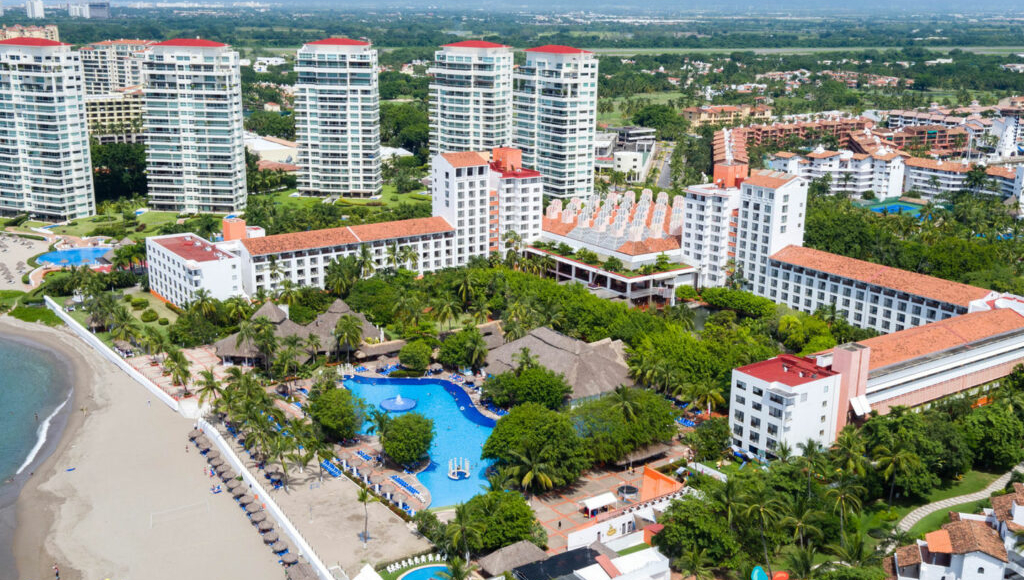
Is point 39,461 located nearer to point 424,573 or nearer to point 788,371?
point 424,573

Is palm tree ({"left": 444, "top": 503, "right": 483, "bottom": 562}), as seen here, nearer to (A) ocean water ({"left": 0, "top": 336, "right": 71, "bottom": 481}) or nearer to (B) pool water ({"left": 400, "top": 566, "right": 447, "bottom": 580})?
(B) pool water ({"left": 400, "top": 566, "right": 447, "bottom": 580})

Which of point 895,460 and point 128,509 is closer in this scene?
point 895,460

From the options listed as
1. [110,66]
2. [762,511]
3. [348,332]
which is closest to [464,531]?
[762,511]

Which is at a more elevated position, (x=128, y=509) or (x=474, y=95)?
(x=474, y=95)

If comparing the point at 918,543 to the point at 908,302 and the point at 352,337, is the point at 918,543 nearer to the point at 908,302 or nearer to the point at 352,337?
the point at 908,302

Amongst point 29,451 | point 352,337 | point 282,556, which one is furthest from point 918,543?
point 29,451

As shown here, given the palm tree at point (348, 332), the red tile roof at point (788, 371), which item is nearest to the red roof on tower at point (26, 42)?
the palm tree at point (348, 332)

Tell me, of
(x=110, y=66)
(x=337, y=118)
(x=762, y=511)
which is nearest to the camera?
(x=762, y=511)
